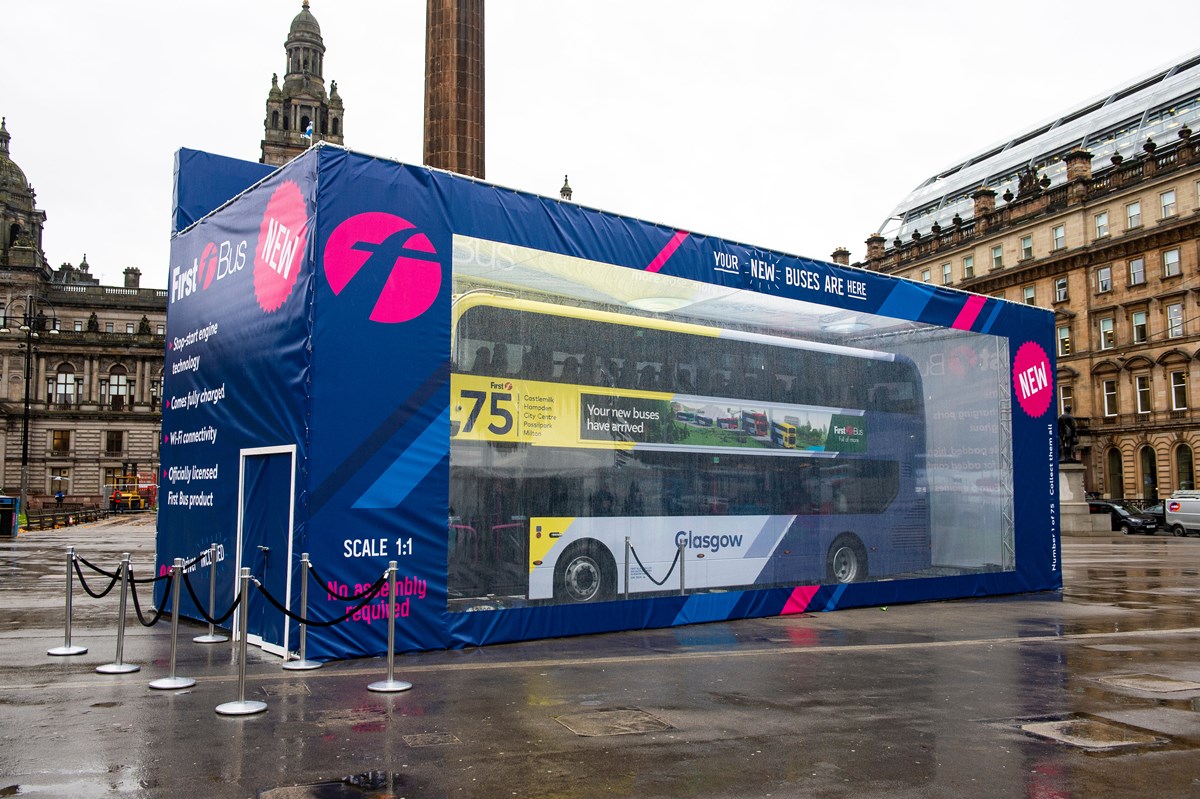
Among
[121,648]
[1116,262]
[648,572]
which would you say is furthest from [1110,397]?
[121,648]

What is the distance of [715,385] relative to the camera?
14070mm

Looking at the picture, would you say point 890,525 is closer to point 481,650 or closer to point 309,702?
point 481,650

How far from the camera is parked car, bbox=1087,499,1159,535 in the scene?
1795 inches

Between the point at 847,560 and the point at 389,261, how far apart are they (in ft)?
28.5

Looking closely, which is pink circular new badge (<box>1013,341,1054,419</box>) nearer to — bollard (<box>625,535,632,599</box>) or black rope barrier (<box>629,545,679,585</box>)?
black rope barrier (<box>629,545,679,585</box>)

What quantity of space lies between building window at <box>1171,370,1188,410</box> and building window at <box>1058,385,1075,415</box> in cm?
691

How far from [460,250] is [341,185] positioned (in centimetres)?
163

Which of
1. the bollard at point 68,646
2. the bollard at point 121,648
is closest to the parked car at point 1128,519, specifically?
the bollard at point 68,646

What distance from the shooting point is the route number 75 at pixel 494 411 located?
464 inches

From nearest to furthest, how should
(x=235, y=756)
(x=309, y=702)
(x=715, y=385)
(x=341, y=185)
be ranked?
(x=235, y=756)
(x=309, y=702)
(x=341, y=185)
(x=715, y=385)

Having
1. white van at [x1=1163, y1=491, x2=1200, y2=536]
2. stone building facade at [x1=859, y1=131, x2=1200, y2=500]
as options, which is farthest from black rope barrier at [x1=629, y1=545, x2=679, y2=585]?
stone building facade at [x1=859, y1=131, x2=1200, y2=500]

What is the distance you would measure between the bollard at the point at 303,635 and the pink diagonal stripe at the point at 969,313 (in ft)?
41.5

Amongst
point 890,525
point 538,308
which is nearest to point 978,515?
point 890,525

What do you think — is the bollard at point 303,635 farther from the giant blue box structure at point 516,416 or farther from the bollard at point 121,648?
the bollard at point 121,648
